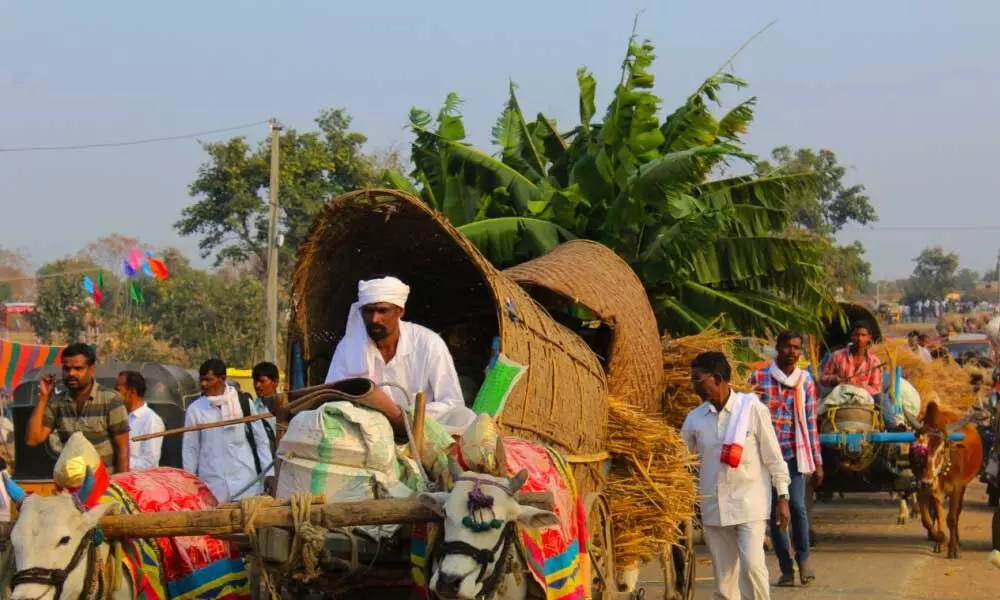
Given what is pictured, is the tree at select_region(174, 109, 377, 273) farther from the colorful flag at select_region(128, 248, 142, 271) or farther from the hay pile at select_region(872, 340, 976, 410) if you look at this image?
the hay pile at select_region(872, 340, 976, 410)

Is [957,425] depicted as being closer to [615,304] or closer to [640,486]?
[615,304]

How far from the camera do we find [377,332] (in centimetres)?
738

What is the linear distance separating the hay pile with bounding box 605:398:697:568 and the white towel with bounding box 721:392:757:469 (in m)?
0.35

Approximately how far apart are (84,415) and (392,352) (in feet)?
7.48

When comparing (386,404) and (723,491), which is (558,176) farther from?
(386,404)

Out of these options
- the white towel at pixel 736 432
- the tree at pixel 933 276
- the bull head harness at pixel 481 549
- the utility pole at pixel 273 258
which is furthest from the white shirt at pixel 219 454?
the tree at pixel 933 276

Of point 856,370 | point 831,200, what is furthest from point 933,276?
point 856,370

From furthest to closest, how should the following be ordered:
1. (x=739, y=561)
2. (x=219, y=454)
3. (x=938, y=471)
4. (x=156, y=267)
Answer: (x=156, y=267), (x=938, y=471), (x=219, y=454), (x=739, y=561)

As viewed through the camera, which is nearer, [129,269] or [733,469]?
[733,469]

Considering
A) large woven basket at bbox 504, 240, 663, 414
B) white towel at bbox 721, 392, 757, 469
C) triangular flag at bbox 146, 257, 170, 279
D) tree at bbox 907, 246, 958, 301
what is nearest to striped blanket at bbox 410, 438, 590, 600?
white towel at bbox 721, 392, 757, 469

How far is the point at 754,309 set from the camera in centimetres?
1330

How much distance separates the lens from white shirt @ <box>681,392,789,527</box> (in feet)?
28.1

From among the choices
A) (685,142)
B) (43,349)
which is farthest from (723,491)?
(43,349)

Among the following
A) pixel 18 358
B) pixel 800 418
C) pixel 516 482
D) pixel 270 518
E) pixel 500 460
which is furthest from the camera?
pixel 18 358
